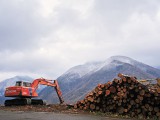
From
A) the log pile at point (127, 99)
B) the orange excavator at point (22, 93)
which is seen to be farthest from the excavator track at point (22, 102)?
the log pile at point (127, 99)

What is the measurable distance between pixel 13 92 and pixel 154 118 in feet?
52.4

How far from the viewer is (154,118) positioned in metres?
18.4

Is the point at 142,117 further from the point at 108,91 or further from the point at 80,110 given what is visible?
the point at 80,110

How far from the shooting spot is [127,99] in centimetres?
1950

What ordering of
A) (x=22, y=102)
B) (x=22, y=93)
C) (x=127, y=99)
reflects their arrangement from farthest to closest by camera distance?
(x=22, y=102)
(x=22, y=93)
(x=127, y=99)

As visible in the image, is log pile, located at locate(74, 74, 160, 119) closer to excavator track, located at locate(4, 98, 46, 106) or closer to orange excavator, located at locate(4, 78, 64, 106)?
excavator track, located at locate(4, 98, 46, 106)

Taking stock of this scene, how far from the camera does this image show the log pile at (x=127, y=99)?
742 inches

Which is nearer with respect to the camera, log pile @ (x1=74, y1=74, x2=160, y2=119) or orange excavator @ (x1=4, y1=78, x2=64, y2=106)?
log pile @ (x1=74, y1=74, x2=160, y2=119)

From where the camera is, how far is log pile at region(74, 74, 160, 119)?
1884cm

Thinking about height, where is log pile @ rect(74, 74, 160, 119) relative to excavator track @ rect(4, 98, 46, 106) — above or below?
→ below

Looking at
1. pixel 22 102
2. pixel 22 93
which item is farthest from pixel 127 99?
pixel 22 102

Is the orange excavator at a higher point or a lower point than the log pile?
higher

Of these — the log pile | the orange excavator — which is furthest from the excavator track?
the log pile

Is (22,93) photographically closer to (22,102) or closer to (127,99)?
(22,102)
